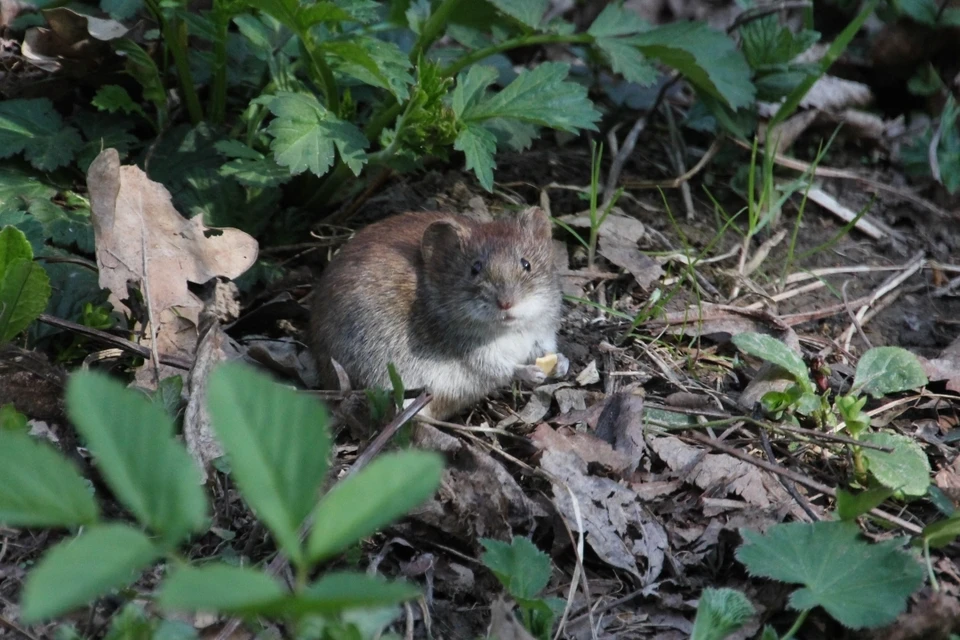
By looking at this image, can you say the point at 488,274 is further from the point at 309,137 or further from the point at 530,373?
the point at 309,137

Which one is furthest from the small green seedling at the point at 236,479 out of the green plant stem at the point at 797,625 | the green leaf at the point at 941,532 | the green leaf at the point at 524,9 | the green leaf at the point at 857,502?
the green leaf at the point at 524,9

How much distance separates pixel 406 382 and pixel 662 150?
2.66m

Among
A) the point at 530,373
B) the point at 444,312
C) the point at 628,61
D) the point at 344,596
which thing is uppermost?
the point at 344,596

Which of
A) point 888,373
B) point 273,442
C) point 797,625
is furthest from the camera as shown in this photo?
point 888,373

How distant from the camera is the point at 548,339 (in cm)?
446

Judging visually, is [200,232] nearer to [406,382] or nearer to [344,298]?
[344,298]

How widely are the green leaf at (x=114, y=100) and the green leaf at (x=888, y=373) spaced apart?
142 inches

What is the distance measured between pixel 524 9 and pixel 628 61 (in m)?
0.61

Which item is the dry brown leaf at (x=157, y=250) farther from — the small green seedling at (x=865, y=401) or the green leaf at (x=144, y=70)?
the small green seedling at (x=865, y=401)

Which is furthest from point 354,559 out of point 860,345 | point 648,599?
point 860,345

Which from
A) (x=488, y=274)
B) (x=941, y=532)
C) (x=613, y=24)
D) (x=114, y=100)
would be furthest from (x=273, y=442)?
(x=613, y=24)

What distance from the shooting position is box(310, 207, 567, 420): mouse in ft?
13.9

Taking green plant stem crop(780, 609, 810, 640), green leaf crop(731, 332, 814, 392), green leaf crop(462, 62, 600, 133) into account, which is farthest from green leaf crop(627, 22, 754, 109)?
green plant stem crop(780, 609, 810, 640)

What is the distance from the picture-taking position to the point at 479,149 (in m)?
4.34
